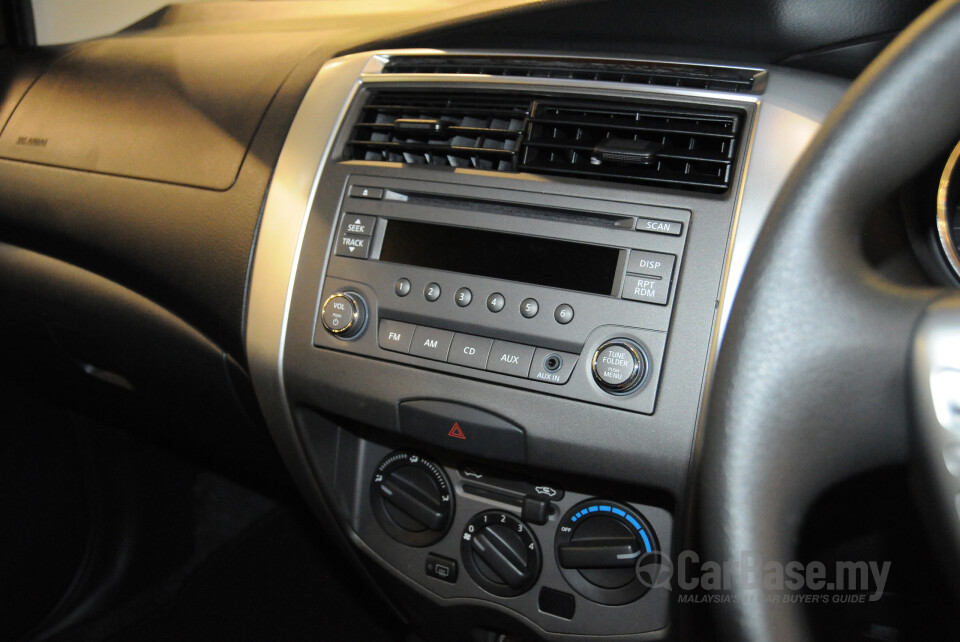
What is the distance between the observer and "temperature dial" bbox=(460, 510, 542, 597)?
906 millimetres

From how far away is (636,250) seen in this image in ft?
2.49

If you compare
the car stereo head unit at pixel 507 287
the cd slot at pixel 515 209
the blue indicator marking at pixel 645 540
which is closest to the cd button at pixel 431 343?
the car stereo head unit at pixel 507 287

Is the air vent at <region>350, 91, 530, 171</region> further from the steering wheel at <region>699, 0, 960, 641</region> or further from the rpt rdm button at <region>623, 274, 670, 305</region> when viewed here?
the steering wheel at <region>699, 0, 960, 641</region>

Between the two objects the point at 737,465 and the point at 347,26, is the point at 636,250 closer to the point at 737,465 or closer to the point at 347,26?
the point at 737,465

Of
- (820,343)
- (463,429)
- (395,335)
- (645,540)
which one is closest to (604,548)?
(645,540)

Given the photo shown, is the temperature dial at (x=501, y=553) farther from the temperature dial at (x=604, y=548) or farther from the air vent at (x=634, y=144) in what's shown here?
the air vent at (x=634, y=144)

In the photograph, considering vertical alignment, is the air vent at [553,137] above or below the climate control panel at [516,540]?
above

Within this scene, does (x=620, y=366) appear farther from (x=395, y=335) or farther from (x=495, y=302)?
(x=395, y=335)

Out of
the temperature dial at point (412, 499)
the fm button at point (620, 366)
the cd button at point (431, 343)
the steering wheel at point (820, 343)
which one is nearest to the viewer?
the steering wheel at point (820, 343)

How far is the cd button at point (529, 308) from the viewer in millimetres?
784

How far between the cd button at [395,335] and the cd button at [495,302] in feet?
0.30

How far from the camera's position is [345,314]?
2.88 feet

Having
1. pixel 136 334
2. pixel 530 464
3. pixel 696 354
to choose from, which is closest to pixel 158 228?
pixel 136 334

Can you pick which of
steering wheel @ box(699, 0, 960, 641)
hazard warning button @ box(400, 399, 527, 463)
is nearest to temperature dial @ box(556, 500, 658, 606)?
hazard warning button @ box(400, 399, 527, 463)
